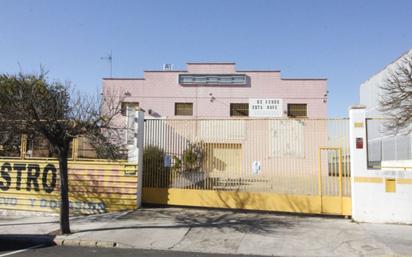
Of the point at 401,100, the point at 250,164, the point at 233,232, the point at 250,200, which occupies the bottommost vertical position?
the point at 233,232

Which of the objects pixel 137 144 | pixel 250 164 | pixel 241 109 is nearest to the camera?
pixel 250 164

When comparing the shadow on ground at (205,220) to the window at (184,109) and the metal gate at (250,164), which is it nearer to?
the metal gate at (250,164)

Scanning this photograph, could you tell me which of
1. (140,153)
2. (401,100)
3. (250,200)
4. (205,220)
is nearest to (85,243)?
(205,220)

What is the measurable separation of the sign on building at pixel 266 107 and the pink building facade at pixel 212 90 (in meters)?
0.19

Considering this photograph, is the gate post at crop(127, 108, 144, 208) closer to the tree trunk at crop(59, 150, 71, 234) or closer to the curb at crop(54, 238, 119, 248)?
the tree trunk at crop(59, 150, 71, 234)

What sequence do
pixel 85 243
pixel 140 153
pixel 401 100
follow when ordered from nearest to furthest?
1. pixel 85 243
2. pixel 401 100
3. pixel 140 153

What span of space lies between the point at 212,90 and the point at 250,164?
20542 mm

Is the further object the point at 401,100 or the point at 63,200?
the point at 401,100

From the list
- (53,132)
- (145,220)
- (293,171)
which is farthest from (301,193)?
(53,132)

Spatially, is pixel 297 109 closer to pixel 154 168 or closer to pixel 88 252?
pixel 154 168

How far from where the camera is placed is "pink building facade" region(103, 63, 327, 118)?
31859 mm

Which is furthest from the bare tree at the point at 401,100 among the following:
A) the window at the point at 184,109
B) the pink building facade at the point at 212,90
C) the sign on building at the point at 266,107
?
the window at the point at 184,109

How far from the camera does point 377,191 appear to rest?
11.2 meters

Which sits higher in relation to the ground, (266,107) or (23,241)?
(266,107)
